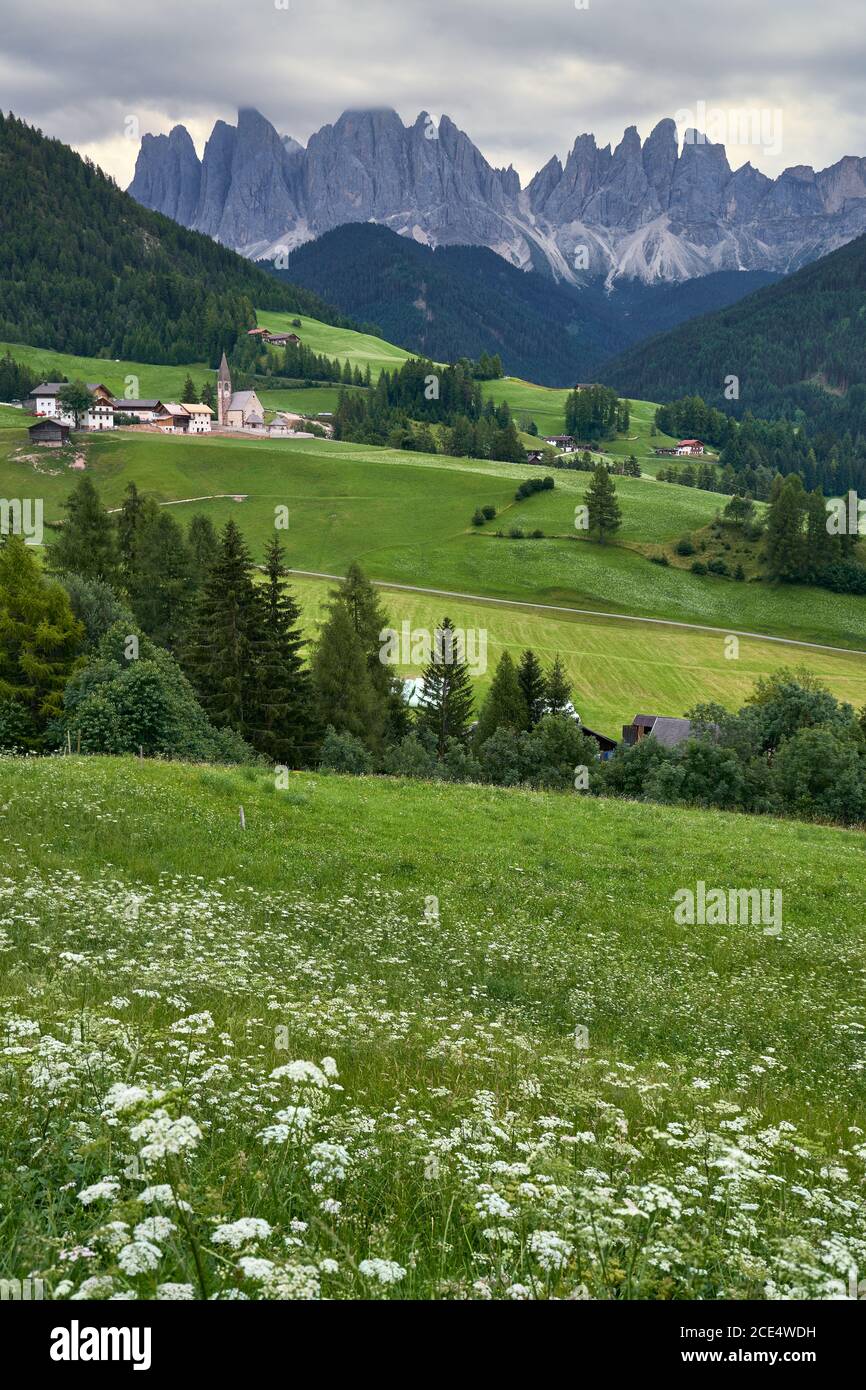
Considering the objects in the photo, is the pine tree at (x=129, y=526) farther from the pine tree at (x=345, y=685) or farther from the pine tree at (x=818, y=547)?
the pine tree at (x=818, y=547)

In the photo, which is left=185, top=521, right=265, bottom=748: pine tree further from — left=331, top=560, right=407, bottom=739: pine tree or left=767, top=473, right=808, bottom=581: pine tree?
left=767, top=473, right=808, bottom=581: pine tree

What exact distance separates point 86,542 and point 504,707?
120 feet

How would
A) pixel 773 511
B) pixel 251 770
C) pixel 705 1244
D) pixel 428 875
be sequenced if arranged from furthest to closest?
pixel 773 511
pixel 251 770
pixel 428 875
pixel 705 1244

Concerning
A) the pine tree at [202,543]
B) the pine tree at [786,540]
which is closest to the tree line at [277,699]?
the pine tree at [202,543]

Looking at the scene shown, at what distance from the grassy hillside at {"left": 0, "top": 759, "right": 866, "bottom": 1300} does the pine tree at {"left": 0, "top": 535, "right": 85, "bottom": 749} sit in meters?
22.2

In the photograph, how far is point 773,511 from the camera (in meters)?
133

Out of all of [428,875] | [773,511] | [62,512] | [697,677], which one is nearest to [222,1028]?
[428,875]

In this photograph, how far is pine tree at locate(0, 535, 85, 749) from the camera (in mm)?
45875

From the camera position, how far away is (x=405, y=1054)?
389 inches

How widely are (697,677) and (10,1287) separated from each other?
322 feet

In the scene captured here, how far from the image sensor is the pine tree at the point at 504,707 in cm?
7281

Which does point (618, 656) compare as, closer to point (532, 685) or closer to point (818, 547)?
point (532, 685)
